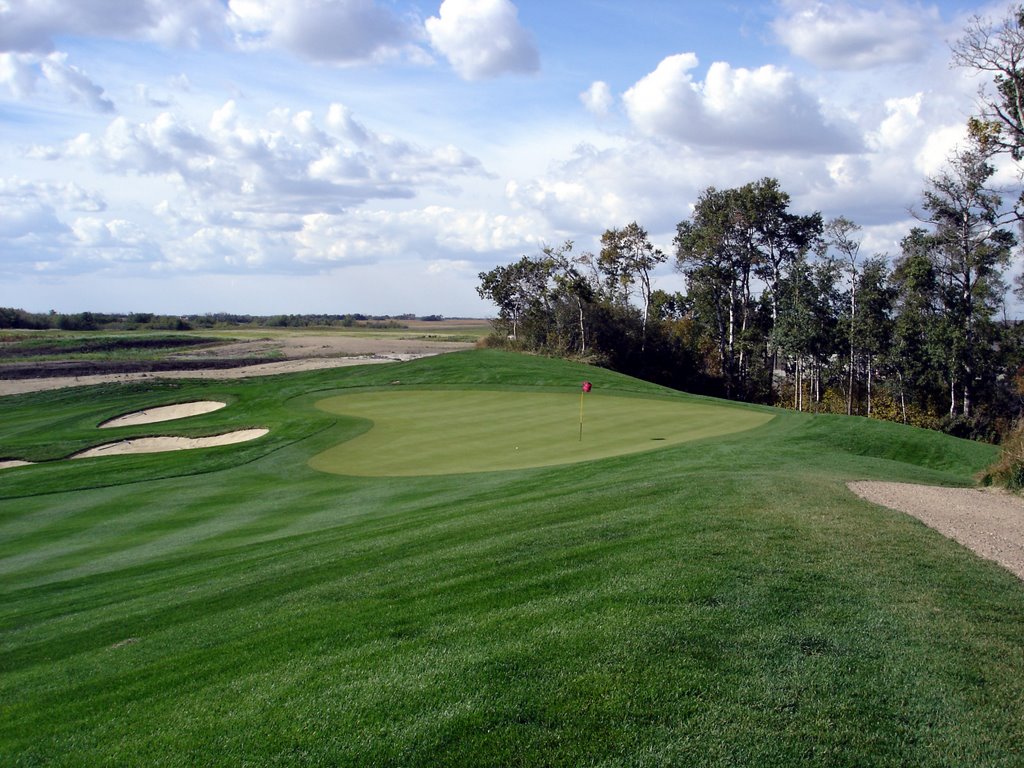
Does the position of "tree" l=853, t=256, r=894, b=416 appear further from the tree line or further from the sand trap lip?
the sand trap lip

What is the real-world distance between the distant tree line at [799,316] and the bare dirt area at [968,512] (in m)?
14.0

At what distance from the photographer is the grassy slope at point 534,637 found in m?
4.80

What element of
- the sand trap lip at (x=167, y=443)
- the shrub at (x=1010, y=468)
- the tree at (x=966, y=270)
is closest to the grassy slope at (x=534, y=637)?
the shrub at (x=1010, y=468)

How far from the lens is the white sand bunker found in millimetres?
28469

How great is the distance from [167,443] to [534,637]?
71.0ft

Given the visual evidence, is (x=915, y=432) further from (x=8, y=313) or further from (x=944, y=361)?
(x=8, y=313)

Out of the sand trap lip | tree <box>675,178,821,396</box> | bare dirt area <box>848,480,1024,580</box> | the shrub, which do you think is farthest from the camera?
tree <box>675,178,821,396</box>

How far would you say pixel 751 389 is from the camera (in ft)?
201

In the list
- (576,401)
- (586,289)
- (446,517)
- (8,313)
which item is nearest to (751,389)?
(586,289)

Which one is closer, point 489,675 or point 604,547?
point 489,675

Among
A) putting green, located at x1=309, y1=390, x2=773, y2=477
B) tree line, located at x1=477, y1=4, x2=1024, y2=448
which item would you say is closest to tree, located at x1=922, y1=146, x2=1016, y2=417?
tree line, located at x1=477, y1=4, x2=1024, y2=448

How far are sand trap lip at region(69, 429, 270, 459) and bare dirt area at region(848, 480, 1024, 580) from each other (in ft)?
60.0

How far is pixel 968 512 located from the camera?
11.4 meters

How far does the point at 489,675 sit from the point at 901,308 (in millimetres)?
48394
